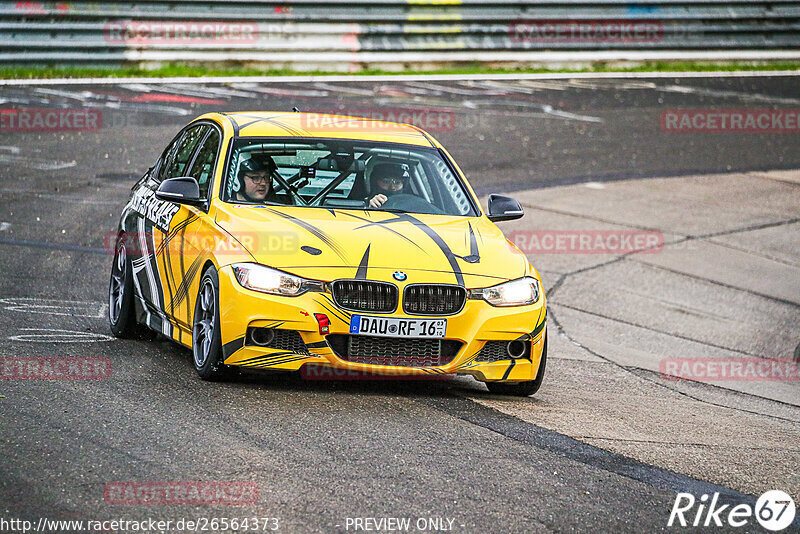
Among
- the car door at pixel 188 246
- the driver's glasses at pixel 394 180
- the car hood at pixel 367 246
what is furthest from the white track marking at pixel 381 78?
the car hood at pixel 367 246

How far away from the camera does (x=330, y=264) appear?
7273mm

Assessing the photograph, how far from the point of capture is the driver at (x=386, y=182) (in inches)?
334

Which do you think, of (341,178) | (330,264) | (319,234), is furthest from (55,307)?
(330,264)

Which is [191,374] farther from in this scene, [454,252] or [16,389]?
[454,252]

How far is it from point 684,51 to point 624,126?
783cm

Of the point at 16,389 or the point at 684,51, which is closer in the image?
the point at 16,389

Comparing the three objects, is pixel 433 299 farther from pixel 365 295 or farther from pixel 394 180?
pixel 394 180

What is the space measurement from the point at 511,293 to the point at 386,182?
1.46 meters

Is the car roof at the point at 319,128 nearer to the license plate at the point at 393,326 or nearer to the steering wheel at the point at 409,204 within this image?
the steering wheel at the point at 409,204

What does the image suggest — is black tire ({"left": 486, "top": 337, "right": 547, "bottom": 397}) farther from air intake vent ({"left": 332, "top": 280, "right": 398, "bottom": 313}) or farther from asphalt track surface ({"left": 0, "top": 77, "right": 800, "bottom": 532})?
air intake vent ({"left": 332, "top": 280, "right": 398, "bottom": 313})

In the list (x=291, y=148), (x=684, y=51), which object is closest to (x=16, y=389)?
(x=291, y=148)

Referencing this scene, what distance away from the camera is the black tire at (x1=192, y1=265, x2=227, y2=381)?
731 cm

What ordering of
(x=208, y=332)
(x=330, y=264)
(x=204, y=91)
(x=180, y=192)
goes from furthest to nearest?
(x=204, y=91), (x=180, y=192), (x=208, y=332), (x=330, y=264)

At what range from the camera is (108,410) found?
22.1 feet
